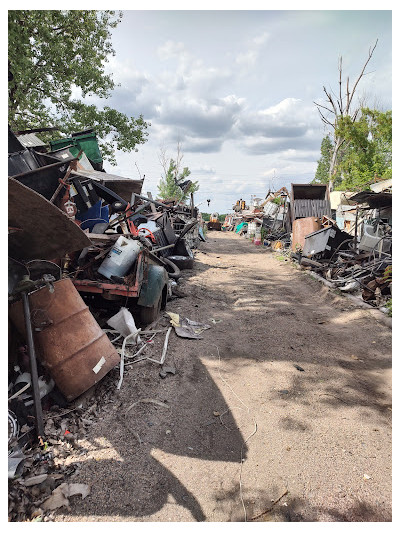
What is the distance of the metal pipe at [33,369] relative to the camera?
281 cm

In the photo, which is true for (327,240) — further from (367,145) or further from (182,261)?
(367,145)

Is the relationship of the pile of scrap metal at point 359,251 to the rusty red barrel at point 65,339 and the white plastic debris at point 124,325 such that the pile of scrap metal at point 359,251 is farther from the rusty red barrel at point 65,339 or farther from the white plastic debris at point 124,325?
the rusty red barrel at point 65,339

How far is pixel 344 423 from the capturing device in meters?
3.44

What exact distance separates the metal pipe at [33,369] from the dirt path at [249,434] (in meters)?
0.44

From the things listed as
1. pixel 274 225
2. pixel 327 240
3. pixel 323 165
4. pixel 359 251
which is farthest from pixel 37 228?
pixel 323 165

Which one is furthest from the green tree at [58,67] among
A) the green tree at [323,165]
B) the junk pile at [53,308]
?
the green tree at [323,165]

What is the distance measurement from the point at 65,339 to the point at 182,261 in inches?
287

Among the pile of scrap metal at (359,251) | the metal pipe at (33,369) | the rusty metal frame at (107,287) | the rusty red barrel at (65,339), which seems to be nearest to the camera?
the metal pipe at (33,369)

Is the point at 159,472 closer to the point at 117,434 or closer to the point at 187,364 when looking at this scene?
the point at 117,434

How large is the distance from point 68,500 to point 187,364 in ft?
7.84

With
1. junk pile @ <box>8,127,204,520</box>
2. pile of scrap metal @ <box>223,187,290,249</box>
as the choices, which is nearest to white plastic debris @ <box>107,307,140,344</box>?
junk pile @ <box>8,127,204,520</box>

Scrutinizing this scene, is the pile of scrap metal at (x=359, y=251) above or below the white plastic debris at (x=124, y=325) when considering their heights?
above

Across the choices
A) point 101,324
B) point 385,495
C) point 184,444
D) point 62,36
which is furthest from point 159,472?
point 62,36

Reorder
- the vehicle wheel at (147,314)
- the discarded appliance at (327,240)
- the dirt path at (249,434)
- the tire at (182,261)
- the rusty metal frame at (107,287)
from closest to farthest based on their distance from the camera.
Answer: the dirt path at (249,434) → the rusty metal frame at (107,287) → the vehicle wheel at (147,314) → the tire at (182,261) → the discarded appliance at (327,240)
